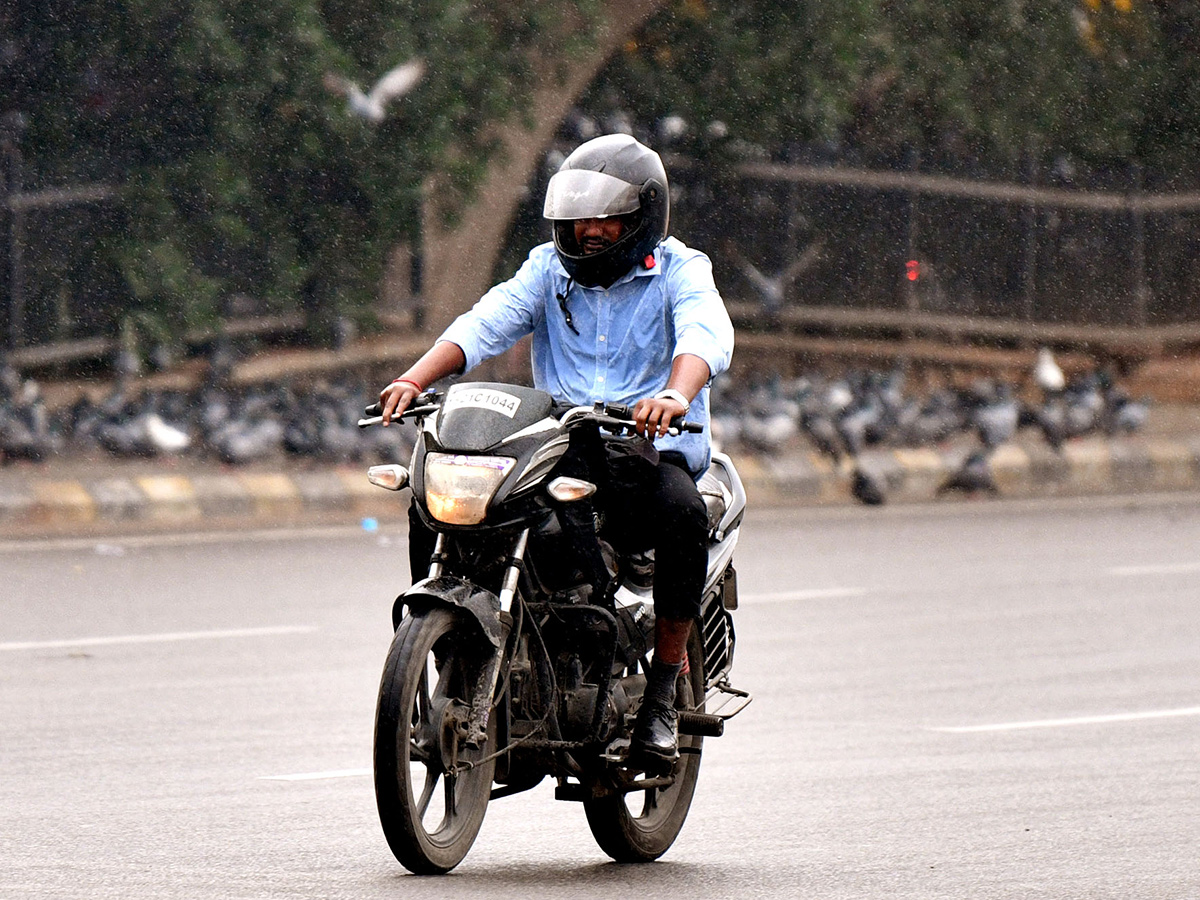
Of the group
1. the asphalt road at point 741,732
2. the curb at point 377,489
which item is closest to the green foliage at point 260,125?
the curb at point 377,489

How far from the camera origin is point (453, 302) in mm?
20469

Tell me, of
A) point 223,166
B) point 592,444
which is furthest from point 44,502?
point 592,444

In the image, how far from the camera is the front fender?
5.56 m

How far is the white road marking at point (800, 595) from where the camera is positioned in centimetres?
1254

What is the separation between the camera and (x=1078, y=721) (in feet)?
28.9

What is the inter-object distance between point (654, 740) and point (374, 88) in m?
12.7

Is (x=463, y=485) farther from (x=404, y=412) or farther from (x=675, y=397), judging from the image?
(x=675, y=397)

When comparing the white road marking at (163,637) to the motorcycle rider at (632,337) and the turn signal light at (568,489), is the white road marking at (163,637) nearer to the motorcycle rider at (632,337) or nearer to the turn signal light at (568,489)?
the motorcycle rider at (632,337)

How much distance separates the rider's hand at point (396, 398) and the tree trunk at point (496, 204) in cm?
1400

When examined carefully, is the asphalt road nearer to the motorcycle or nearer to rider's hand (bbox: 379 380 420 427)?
the motorcycle

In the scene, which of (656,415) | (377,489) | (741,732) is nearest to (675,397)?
(656,415)

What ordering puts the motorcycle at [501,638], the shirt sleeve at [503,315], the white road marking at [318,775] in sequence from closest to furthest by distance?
the motorcycle at [501,638], the shirt sleeve at [503,315], the white road marking at [318,775]

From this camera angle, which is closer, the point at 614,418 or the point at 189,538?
the point at 614,418

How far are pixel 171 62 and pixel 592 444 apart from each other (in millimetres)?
12682
